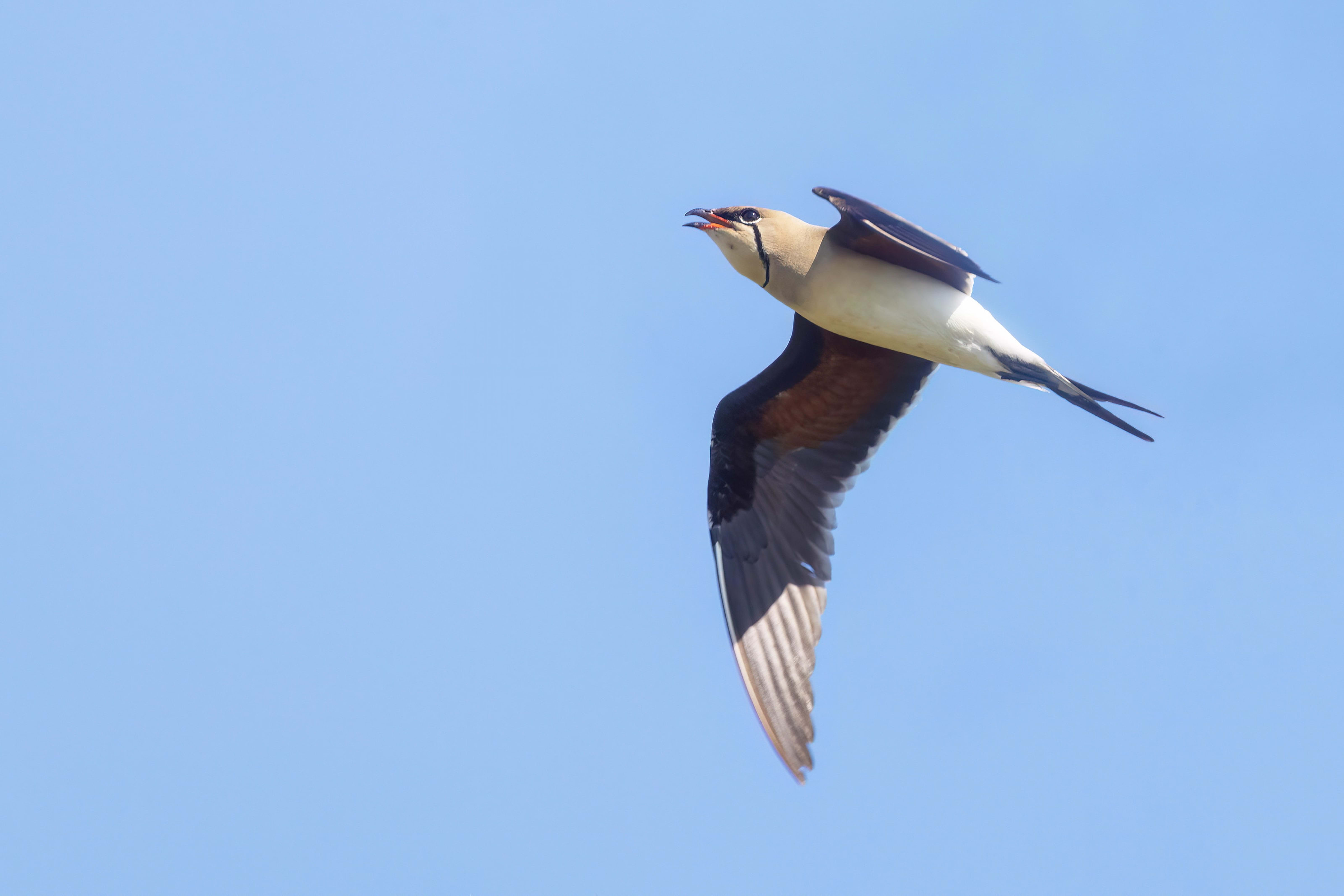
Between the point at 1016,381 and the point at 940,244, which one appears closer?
the point at 940,244

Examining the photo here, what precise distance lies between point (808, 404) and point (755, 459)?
0.56 m

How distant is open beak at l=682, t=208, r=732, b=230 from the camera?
26.6 ft

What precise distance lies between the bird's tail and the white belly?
0.05 metres

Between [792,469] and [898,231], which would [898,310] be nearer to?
[898,231]

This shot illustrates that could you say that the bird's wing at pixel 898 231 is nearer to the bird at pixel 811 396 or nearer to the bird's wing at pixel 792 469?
the bird at pixel 811 396

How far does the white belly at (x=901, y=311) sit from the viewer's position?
7.84 metres

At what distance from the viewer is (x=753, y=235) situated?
805 centimetres

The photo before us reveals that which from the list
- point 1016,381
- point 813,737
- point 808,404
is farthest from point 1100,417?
point 813,737

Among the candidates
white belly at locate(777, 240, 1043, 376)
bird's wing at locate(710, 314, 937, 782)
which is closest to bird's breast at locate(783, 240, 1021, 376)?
white belly at locate(777, 240, 1043, 376)

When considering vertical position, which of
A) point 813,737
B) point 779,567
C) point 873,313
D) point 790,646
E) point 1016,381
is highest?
point 873,313

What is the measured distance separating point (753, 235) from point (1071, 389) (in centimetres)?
216

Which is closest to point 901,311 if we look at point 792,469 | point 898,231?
point 898,231

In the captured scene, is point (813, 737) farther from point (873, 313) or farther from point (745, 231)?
point (745, 231)

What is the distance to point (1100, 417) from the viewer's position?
7.82 m
